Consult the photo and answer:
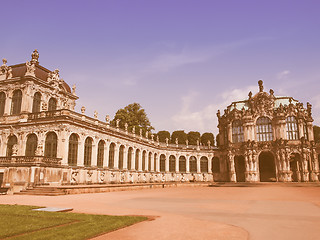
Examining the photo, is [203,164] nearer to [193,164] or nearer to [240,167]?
[193,164]

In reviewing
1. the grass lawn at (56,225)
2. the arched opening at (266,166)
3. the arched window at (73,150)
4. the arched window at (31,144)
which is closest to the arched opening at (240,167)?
the arched opening at (266,166)

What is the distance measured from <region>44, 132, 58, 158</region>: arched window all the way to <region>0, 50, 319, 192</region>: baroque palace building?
13 cm

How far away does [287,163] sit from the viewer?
179ft

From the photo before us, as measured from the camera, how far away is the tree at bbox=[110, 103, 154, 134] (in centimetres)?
6150

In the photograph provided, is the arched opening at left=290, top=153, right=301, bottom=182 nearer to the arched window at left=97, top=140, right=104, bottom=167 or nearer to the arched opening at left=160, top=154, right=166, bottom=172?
the arched opening at left=160, top=154, right=166, bottom=172

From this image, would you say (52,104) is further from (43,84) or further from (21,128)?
(21,128)

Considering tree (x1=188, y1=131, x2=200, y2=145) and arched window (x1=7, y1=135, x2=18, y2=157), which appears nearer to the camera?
arched window (x1=7, y1=135, x2=18, y2=157)

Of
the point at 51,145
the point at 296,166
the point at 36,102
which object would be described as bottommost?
the point at 296,166

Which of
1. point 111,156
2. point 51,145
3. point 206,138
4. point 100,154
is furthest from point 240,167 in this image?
point 51,145

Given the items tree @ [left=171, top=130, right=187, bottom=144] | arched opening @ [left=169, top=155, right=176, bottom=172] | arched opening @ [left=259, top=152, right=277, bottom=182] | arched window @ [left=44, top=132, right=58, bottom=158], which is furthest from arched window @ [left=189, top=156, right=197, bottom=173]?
arched window @ [left=44, top=132, right=58, bottom=158]

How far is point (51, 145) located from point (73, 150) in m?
2.77

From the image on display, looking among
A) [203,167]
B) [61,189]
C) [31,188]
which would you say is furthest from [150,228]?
[203,167]

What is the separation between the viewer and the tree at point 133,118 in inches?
2421

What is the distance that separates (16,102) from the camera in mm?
38406
